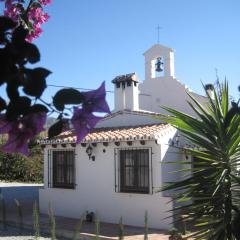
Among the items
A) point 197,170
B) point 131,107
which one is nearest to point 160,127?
point 131,107

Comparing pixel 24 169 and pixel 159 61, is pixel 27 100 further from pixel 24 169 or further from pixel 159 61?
pixel 24 169

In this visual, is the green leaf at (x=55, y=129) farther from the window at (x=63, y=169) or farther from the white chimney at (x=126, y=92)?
the white chimney at (x=126, y=92)

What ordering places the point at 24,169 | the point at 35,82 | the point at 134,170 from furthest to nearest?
the point at 24,169, the point at 134,170, the point at 35,82

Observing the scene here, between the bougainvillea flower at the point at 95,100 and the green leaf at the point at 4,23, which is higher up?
the green leaf at the point at 4,23

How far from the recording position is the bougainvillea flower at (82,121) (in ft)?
3.43

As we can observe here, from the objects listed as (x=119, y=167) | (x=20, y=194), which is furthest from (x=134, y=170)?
(x=20, y=194)

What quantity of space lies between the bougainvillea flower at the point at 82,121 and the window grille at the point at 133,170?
1093cm

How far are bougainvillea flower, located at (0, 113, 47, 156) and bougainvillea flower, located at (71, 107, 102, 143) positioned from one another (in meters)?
0.08

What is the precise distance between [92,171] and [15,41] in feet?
40.9

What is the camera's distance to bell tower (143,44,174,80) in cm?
1605

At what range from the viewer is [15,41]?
37.3 inches

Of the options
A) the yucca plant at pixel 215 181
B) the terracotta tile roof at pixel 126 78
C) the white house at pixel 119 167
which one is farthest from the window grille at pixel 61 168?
the yucca plant at pixel 215 181

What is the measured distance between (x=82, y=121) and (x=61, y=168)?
1331 cm

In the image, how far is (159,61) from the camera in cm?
1670
